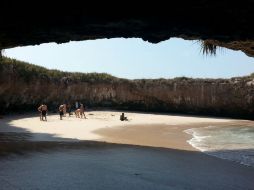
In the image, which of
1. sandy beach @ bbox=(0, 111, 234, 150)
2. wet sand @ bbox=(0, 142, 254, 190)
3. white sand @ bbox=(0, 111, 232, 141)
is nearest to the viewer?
wet sand @ bbox=(0, 142, 254, 190)

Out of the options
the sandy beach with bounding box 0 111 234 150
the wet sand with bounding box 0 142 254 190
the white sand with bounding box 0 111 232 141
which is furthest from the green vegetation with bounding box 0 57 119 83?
the wet sand with bounding box 0 142 254 190

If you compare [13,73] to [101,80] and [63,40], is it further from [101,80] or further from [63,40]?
[63,40]

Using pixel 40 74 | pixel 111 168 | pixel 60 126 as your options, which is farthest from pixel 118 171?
pixel 40 74

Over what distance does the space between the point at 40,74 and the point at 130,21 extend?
107ft

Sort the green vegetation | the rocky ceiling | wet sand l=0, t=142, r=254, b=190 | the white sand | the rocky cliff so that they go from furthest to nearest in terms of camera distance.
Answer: the rocky cliff
the green vegetation
the white sand
wet sand l=0, t=142, r=254, b=190
the rocky ceiling

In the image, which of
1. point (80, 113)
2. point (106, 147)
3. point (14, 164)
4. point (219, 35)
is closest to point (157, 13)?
point (219, 35)

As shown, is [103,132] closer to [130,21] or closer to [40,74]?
[130,21]

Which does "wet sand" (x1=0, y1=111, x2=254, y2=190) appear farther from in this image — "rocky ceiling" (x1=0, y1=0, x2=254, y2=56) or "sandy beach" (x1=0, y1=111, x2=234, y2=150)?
"rocky ceiling" (x1=0, y1=0, x2=254, y2=56)

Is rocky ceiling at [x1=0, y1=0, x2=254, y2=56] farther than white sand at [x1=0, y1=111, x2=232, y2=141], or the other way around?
white sand at [x1=0, y1=111, x2=232, y2=141]

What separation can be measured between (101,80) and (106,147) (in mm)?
31001

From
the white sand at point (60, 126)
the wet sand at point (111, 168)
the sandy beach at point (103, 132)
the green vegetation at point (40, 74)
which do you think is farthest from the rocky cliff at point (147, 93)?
the wet sand at point (111, 168)

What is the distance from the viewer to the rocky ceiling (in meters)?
7.98

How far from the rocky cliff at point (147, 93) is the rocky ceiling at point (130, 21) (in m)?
30.0

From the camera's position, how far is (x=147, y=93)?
47.0m
